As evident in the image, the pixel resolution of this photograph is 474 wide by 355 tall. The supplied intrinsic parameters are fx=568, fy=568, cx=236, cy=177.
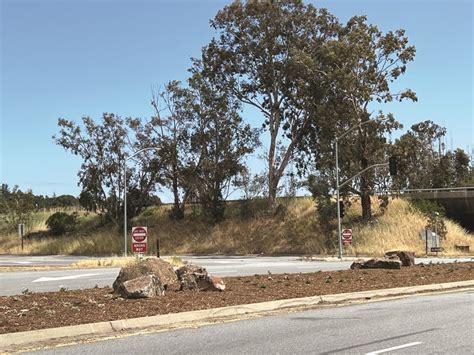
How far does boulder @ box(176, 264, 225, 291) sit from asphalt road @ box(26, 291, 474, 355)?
8.71ft

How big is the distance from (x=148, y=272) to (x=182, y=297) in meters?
1.31

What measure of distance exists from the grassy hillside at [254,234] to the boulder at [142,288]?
104 feet

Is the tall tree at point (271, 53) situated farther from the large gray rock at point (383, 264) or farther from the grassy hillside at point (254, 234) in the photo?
the large gray rock at point (383, 264)

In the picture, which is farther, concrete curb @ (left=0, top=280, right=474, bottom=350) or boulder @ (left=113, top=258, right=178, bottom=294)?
boulder @ (left=113, top=258, right=178, bottom=294)

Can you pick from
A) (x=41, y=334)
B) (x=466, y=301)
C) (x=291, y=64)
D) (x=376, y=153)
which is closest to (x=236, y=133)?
(x=291, y=64)

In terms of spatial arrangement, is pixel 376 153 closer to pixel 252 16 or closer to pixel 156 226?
pixel 252 16

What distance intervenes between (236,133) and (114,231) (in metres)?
16.0

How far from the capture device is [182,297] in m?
11.9

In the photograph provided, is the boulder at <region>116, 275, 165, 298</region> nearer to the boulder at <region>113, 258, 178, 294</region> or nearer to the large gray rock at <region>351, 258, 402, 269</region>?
the boulder at <region>113, 258, 178, 294</region>

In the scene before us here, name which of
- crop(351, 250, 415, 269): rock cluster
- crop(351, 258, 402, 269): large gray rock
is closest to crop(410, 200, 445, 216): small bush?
crop(351, 250, 415, 269): rock cluster

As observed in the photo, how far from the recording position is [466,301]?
12.3 meters

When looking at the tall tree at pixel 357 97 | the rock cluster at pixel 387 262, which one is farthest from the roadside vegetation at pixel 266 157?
the rock cluster at pixel 387 262

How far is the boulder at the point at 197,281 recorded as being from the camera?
13.0 metres

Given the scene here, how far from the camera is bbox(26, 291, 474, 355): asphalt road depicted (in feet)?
25.3
